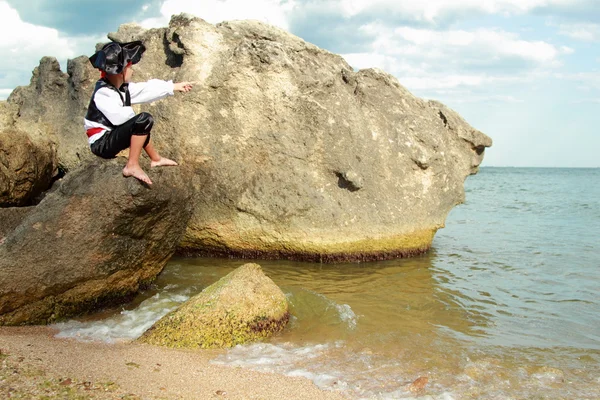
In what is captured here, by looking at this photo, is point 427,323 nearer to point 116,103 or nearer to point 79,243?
point 79,243

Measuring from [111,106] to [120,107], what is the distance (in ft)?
0.29

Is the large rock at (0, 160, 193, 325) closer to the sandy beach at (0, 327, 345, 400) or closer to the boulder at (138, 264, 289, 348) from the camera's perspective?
the sandy beach at (0, 327, 345, 400)

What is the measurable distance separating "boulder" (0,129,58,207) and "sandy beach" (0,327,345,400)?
422cm

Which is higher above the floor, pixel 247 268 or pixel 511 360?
pixel 247 268

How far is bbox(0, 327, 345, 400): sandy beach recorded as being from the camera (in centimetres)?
388

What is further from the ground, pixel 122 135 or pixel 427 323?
pixel 122 135

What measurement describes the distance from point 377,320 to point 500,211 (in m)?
14.0

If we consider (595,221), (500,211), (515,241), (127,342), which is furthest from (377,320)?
(500,211)

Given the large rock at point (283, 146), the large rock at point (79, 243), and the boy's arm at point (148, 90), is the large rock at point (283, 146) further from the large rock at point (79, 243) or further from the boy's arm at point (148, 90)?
the boy's arm at point (148, 90)

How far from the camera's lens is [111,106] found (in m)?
5.56

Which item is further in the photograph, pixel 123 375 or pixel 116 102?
pixel 116 102

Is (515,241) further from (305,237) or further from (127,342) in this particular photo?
(127,342)

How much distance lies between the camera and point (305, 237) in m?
8.98

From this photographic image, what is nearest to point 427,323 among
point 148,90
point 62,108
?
point 148,90
